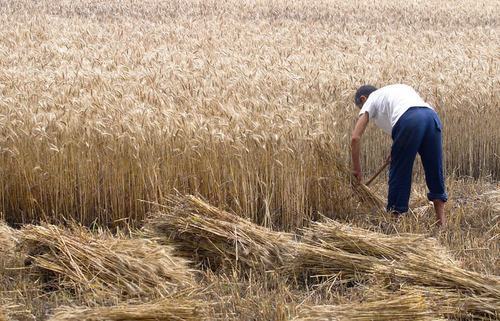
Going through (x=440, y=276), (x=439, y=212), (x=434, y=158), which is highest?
(x=434, y=158)

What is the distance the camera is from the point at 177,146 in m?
7.01

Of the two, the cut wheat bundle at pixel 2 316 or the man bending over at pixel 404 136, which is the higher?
the man bending over at pixel 404 136

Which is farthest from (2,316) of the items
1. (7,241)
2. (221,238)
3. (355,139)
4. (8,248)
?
(355,139)

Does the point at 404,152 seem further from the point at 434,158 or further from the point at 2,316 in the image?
the point at 2,316

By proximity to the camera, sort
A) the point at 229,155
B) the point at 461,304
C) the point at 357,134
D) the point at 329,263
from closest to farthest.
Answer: the point at 461,304 → the point at 329,263 → the point at 357,134 → the point at 229,155

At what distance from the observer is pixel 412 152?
6746mm

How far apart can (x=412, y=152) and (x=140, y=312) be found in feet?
9.90

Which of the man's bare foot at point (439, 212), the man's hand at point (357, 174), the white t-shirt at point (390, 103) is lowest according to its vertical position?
the man's bare foot at point (439, 212)

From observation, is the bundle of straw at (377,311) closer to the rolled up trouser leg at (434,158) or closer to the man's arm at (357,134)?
the man's arm at (357,134)

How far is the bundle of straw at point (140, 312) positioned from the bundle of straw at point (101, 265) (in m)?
0.50

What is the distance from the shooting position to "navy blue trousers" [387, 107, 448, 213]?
671 cm

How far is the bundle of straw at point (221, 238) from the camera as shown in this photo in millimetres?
5691

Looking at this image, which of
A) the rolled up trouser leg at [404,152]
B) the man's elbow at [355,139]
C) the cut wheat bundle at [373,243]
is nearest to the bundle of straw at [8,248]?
the cut wheat bundle at [373,243]

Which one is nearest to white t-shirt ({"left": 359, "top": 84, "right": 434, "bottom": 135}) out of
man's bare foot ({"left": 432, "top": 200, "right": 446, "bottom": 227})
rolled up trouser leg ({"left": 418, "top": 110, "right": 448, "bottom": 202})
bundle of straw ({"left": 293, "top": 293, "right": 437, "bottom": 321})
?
rolled up trouser leg ({"left": 418, "top": 110, "right": 448, "bottom": 202})
